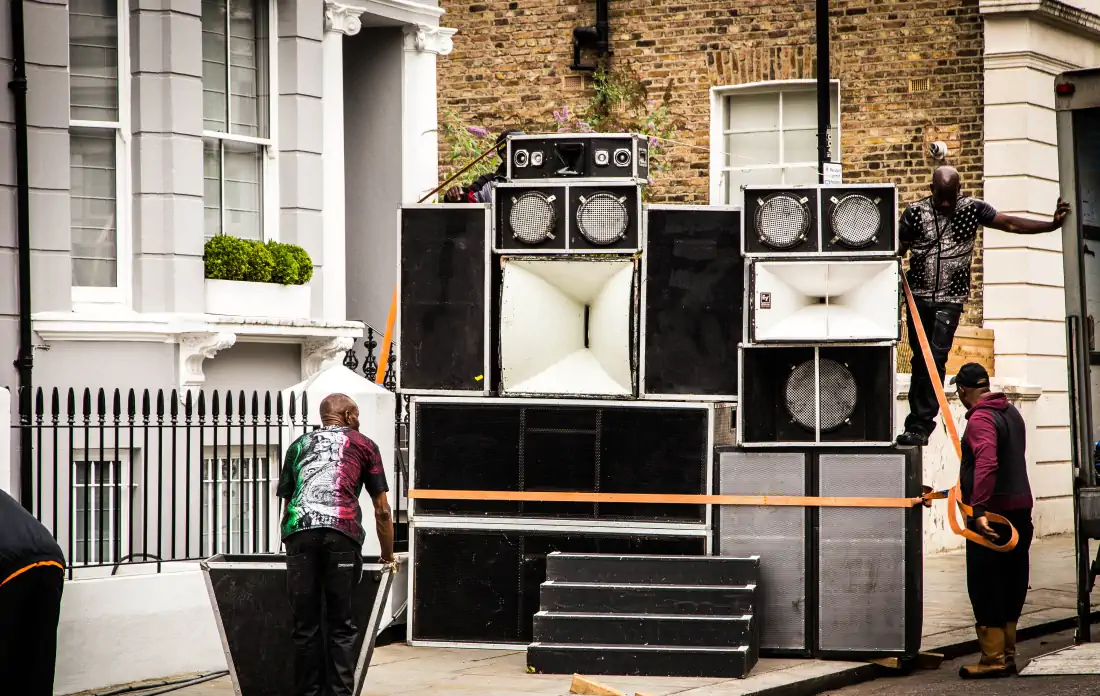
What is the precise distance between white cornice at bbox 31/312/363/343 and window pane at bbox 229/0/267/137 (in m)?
1.48

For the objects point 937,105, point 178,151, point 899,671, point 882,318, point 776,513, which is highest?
point 937,105

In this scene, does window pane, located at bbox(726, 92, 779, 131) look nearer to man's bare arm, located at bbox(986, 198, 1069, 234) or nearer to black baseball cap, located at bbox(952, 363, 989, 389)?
man's bare arm, located at bbox(986, 198, 1069, 234)

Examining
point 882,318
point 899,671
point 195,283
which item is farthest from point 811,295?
point 195,283

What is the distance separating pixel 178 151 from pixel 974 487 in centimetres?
548

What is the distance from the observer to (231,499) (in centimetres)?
1092

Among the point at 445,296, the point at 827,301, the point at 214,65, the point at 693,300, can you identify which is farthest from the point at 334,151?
the point at 827,301

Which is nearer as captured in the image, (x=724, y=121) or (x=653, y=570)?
(x=653, y=570)

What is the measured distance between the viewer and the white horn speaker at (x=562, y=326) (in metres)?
10.2

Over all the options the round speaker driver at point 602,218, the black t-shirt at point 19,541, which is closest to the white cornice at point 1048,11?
the round speaker driver at point 602,218

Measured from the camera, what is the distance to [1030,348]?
647 inches

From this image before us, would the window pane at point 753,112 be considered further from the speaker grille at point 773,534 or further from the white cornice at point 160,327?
the speaker grille at point 773,534

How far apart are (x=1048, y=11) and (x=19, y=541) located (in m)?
13.2

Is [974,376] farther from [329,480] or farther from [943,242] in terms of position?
[329,480]

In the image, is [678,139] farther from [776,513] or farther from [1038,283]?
[776,513]
